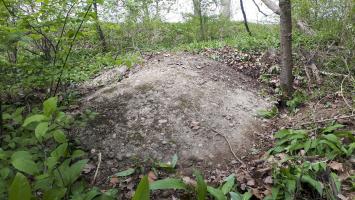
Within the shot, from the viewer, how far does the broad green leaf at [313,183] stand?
2781mm

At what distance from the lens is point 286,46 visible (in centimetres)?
507

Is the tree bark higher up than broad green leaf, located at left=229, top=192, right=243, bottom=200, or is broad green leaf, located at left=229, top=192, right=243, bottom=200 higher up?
the tree bark

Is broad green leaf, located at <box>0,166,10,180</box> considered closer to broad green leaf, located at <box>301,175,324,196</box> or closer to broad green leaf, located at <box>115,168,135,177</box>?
broad green leaf, located at <box>115,168,135,177</box>

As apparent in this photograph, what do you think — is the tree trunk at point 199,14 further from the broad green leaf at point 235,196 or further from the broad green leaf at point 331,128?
the broad green leaf at point 235,196

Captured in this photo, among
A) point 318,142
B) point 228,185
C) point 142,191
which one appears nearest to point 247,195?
point 228,185

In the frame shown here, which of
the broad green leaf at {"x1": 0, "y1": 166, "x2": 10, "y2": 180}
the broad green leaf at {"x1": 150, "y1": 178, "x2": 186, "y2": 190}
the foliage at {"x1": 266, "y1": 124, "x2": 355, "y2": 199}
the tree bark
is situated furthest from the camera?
the tree bark

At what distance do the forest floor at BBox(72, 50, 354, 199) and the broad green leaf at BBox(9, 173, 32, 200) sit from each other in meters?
1.44

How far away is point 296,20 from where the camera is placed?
7.43 meters

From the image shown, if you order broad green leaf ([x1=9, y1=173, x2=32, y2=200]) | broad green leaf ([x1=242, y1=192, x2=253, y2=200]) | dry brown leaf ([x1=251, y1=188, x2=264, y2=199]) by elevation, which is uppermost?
→ broad green leaf ([x1=9, y1=173, x2=32, y2=200])

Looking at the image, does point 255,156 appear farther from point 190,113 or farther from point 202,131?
point 190,113

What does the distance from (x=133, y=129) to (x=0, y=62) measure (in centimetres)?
170

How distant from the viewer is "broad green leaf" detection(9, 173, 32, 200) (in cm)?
182

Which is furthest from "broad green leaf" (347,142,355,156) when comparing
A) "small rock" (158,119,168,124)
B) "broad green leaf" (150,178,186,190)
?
"small rock" (158,119,168,124)

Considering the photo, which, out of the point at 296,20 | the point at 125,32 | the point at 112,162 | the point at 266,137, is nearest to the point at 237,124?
the point at 266,137
